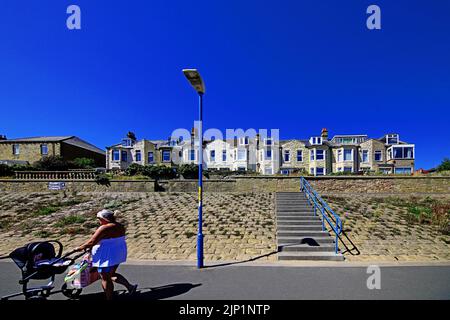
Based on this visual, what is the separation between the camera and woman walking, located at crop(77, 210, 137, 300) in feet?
12.6

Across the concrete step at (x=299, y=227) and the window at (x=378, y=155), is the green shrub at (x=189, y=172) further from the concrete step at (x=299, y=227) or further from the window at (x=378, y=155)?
the window at (x=378, y=155)

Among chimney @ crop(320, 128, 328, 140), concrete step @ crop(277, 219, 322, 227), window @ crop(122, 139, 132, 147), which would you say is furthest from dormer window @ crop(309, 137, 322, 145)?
window @ crop(122, 139, 132, 147)

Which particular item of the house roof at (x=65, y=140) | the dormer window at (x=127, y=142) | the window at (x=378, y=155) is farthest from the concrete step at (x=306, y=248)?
the house roof at (x=65, y=140)

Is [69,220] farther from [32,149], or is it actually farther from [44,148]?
[32,149]

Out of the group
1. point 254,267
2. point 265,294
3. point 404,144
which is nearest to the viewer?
point 265,294

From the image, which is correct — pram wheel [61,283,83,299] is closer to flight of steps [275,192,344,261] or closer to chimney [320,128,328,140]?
flight of steps [275,192,344,261]

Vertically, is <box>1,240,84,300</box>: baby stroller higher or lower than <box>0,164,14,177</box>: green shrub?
lower

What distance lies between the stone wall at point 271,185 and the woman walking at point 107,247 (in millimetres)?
12142

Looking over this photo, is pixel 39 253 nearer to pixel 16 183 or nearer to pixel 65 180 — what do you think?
pixel 65 180

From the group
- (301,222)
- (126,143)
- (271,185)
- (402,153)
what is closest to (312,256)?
(301,222)

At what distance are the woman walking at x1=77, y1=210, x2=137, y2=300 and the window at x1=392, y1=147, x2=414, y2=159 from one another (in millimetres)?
41512

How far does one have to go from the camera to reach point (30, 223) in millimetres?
10344
